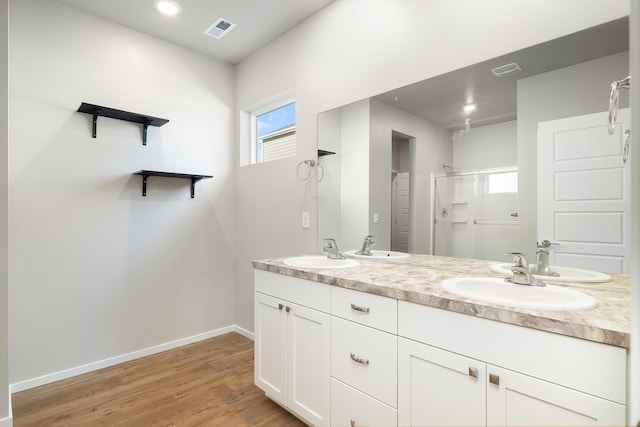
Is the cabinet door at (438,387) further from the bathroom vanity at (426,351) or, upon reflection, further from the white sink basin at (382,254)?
the white sink basin at (382,254)

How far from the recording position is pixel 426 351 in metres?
1.18

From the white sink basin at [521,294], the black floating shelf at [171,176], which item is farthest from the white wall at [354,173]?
the black floating shelf at [171,176]

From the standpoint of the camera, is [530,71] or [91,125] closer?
[530,71]

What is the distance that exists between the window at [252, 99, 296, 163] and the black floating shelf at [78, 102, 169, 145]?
0.91m

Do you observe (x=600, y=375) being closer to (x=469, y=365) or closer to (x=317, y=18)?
(x=469, y=365)

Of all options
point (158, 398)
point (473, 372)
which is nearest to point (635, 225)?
point (473, 372)

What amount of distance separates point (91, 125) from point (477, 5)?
2688mm

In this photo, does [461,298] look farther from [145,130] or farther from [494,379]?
[145,130]

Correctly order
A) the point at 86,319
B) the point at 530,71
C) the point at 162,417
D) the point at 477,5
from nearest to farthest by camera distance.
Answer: the point at 530,71
the point at 477,5
the point at 162,417
the point at 86,319

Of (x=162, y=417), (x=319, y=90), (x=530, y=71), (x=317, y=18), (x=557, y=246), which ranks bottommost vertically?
(x=162, y=417)

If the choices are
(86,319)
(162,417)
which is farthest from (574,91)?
(86,319)

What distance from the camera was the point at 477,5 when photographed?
160 centimetres

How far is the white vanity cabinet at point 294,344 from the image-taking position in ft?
5.20

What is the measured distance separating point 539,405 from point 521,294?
0.45 metres
